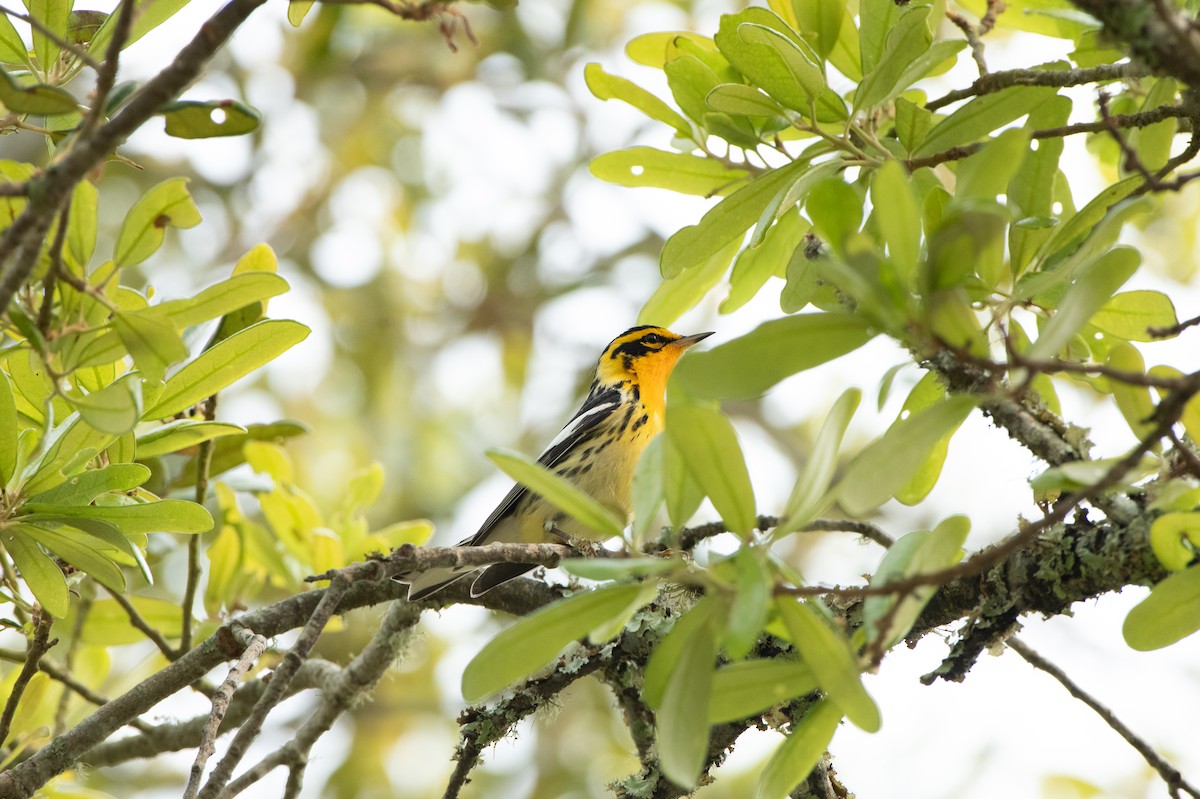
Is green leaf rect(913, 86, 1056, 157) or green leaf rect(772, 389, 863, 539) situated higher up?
green leaf rect(913, 86, 1056, 157)

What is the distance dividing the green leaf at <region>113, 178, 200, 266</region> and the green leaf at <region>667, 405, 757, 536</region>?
33.9 inches

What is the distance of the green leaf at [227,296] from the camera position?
1.76 metres

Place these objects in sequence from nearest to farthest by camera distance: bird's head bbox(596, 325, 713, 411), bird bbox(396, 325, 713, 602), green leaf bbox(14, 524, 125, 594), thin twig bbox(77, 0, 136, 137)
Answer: thin twig bbox(77, 0, 136, 137) → green leaf bbox(14, 524, 125, 594) → bird bbox(396, 325, 713, 602) → bird's head bbox(596, 325, 713, 411)

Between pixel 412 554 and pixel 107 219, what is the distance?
5675 millimetres

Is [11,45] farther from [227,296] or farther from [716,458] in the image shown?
[716,458]

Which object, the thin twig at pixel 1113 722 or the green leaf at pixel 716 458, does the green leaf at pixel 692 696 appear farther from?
→ the thin twig at pixel 1113 722

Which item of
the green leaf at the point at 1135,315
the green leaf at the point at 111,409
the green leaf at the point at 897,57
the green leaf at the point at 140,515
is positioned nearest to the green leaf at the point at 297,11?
the green leaf at the point at 111,409

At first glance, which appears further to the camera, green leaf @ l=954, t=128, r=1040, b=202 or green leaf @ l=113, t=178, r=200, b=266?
green leaf @ l=113, t=178, r=200, b=266

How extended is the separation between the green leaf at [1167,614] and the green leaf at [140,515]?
5.48 feet

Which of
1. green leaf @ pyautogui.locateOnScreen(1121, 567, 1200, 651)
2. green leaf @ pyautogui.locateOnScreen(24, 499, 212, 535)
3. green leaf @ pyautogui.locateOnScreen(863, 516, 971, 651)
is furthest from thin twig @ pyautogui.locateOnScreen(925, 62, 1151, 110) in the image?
green leaf @ pyautogui.locateOnScreen(24, 499, 212, 535)

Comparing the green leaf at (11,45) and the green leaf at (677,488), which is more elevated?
the green leaf at (11,45)

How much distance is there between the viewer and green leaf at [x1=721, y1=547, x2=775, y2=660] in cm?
120

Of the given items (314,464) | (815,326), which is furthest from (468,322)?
(815,326)

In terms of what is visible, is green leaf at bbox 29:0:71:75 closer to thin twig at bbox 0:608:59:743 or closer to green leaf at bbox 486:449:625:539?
A: thin twig at bbox 0:608:59:743
